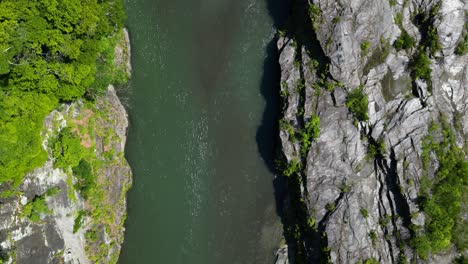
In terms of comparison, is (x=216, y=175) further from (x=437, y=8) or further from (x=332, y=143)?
(x=437, y=8)

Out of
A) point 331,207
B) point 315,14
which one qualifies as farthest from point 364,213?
point 315,14

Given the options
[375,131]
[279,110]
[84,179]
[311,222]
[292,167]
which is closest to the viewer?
[375,131]

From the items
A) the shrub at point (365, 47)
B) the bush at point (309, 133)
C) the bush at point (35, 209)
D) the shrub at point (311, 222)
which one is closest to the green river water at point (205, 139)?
the bush at point (309, 133)

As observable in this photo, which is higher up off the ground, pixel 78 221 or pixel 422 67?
pixel 422 67

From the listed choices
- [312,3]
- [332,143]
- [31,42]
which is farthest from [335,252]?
[31,42]

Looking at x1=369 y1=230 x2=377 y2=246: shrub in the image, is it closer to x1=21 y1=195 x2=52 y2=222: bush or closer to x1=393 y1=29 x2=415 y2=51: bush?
x1=393 y1=29 x2=415 y2=51: bush

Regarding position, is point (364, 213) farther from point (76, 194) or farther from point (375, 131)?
point (76, 194)
